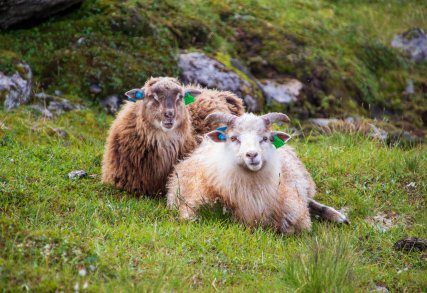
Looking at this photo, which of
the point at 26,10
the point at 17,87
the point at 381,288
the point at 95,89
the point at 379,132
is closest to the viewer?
the point at 381,288

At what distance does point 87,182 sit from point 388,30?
39.7 ft

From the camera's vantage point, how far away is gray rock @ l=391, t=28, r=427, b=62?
712 inches

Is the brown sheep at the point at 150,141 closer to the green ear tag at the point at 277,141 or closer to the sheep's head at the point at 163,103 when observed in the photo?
the sheep's head at the point at 163,103

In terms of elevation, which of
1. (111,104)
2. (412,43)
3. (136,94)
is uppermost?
(136,94)

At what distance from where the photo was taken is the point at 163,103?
9234 millimetres

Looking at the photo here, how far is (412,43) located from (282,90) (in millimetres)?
5355

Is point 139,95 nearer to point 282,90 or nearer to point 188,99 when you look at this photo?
point 188,99

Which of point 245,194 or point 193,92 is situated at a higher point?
point 193,92

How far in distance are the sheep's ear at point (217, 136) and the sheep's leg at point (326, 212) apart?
5.72 ft

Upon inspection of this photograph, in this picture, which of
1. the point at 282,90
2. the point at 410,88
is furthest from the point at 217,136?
the point at 410,88

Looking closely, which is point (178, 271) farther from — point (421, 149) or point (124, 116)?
point (421, 149)

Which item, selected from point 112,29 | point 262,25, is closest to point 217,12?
point 262,25

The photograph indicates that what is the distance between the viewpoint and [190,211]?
8055 millimetres

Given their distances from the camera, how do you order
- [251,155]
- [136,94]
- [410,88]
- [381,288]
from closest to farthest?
[381,288] → [251,155] → [136,94] → [410,88]
